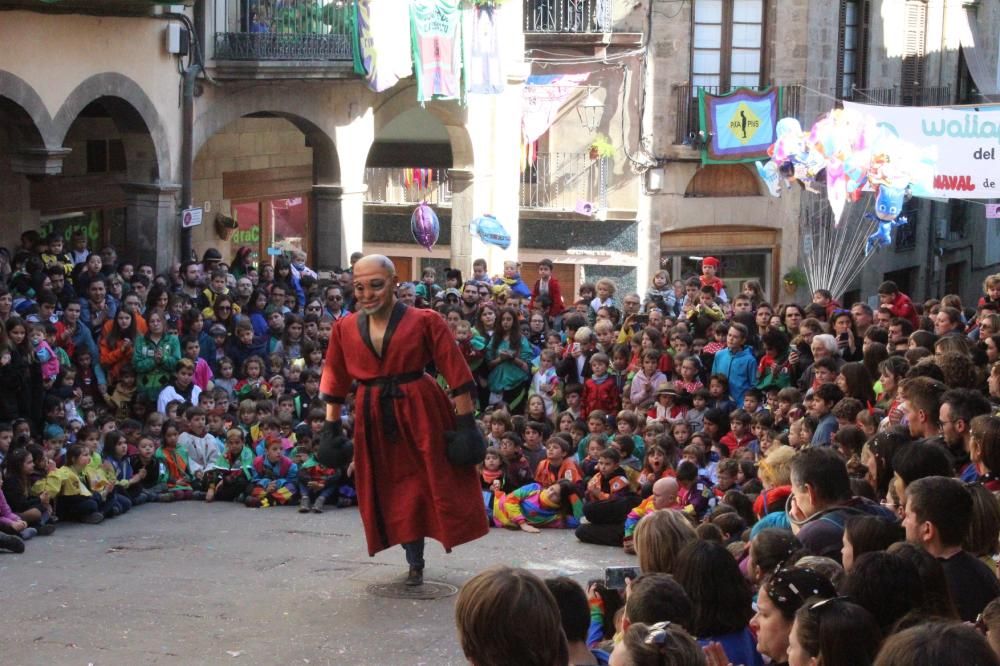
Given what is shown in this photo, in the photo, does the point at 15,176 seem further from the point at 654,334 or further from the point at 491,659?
the point at 491,659

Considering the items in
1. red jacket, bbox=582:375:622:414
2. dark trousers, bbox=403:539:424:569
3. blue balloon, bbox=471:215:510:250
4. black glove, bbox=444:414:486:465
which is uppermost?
blue balloon, bbox=471:215:510:250

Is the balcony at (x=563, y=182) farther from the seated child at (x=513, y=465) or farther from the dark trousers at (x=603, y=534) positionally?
the dark trousers at (x=603, y=534)

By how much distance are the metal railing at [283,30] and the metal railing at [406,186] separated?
7.19 meters

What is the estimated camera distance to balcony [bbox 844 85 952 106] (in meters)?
26.9

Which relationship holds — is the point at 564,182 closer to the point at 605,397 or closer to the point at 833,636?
the point at 605,397

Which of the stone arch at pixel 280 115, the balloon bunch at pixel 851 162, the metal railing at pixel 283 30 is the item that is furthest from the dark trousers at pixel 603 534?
the metal railing at pixel 283 30

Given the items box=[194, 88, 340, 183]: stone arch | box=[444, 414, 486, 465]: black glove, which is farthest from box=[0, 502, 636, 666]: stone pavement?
box=[194, 88, 340, 183]: stone arch

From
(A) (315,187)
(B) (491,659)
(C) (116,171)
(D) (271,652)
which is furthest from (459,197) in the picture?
(B) (491,659)

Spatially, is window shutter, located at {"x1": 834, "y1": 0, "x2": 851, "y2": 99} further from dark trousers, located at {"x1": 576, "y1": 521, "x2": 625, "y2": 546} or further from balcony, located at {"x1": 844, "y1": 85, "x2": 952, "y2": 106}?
dark trousers, located at {"x1": 576, "y1": 521, "x2": 625, "y2": 546}

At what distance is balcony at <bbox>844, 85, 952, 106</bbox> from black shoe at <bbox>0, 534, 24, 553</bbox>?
18945mm

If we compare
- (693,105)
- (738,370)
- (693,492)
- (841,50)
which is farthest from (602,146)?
(693,492)

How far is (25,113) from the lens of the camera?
579 inches

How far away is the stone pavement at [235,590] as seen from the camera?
25.3 feet

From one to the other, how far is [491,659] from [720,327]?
8776 millimetres
